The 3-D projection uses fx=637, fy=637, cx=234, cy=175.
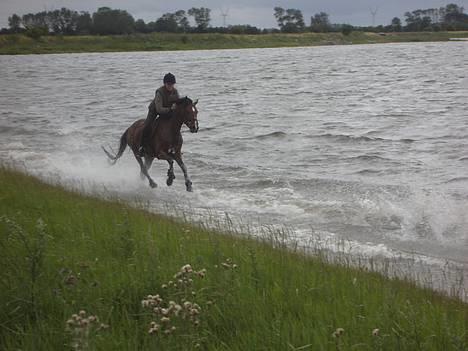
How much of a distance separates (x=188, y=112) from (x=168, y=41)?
121853 millimetres

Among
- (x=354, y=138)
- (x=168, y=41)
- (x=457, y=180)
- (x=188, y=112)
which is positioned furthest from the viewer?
(x=168, y=41)

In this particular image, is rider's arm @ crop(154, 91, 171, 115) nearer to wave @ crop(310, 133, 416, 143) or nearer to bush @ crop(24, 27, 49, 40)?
wave @ crop(310, 133, 416, 143)

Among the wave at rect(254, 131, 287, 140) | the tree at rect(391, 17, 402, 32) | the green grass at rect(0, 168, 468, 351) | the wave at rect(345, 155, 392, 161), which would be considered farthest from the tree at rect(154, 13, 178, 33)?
the green grass at rect(0, 168, 468, 351)

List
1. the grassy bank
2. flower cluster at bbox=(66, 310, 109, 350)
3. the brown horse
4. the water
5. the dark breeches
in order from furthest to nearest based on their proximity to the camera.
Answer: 1. the grassy bank
2. the dark breeches
3. the brown horse
4. the water
5. flower cluster at bbox=(66, 310, 109, 350)

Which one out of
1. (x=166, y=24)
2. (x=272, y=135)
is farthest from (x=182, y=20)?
(x=272, y=135)

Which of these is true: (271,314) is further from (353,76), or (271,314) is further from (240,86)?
(353,76)

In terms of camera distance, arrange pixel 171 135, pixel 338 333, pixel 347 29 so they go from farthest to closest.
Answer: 1. pixel 347 29
2. pixel 171 135
3. pixel 338 333

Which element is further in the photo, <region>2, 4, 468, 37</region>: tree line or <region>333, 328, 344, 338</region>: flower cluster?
<region>2, 4, 468, 37</region>: tree line

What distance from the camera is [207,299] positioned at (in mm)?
5844

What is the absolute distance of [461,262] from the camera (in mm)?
10391

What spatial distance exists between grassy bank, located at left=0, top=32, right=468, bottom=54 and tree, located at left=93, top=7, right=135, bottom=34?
13711 mm

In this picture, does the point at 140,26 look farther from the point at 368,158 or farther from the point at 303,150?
the point at 368,158

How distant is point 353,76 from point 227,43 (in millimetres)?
81379

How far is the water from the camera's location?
13.7 meters
